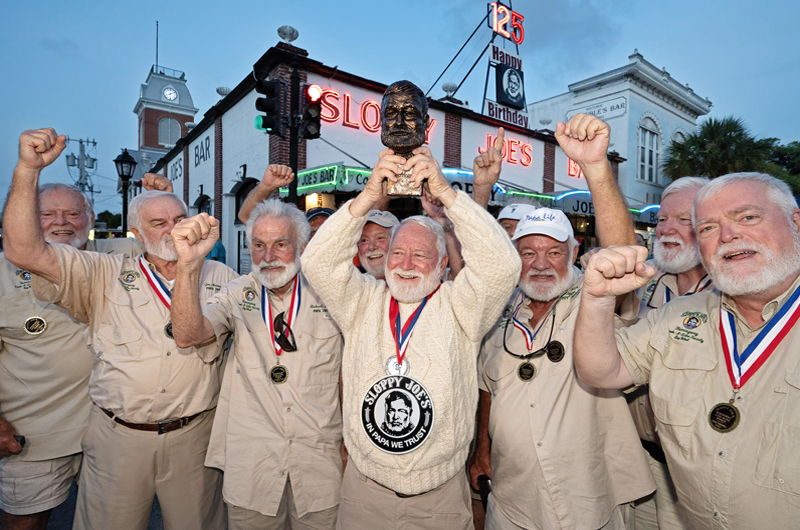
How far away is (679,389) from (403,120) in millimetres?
1674

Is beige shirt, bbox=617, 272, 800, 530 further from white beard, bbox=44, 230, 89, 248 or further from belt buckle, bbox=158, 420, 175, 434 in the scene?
white beard, bbox=44, 230, 89, 248

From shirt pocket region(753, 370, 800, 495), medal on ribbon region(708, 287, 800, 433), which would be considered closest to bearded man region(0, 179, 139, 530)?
medal on ribbon region(708, 287, 800, 433)

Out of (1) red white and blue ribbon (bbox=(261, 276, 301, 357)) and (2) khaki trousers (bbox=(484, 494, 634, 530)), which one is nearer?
(2) khaki trousers (bbox=(484, 494, 634, 530))

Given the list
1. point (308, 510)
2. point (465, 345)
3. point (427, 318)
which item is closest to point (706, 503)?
point (465, 345)

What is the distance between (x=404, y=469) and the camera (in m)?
2.06

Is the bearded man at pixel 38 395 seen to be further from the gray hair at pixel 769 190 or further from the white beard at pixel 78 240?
the gray hair at pixel 769 190

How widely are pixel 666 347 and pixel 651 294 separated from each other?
1375 mm

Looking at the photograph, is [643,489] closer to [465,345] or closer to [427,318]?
[465,345]

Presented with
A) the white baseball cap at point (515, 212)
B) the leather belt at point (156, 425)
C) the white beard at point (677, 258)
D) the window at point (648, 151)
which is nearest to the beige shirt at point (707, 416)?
the white beard at point (677, 258)

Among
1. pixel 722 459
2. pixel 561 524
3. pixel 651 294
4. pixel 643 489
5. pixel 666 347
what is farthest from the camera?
pixel 651 294

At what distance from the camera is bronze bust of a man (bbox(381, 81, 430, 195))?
2.07 metres

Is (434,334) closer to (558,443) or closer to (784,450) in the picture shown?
(558,443)

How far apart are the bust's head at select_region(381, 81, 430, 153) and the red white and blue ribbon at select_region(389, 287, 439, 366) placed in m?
0.75

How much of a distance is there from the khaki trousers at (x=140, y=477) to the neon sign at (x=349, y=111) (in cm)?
1010
